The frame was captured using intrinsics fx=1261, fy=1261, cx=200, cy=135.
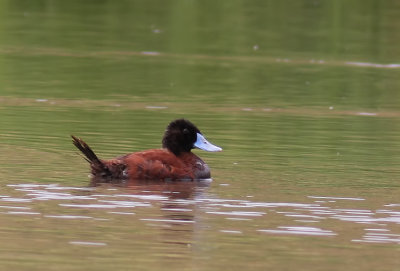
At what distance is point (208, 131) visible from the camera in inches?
590

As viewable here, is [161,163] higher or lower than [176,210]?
higher

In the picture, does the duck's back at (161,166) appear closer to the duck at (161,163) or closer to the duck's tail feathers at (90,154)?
the duck at (161,163)

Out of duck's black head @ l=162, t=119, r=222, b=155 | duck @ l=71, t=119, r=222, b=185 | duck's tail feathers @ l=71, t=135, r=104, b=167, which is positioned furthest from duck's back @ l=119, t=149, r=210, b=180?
duck's tail feathers @ l=71, t=135, r=104, b=167

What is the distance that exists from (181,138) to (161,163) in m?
0.60

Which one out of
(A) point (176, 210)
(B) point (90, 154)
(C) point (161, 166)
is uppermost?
(B) point (90, 154)

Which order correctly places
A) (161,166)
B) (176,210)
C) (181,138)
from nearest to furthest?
(176,210) < (161,166) < (181,138)

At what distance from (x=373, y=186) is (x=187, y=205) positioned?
202 cm

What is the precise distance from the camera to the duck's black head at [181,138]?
12.1 m

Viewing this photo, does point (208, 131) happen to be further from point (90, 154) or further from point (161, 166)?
point (90, 154)

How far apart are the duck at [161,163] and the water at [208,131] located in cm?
18

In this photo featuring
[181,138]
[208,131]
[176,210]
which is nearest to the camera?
[176,210]

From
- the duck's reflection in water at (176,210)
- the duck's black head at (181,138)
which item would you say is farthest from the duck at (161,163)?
the duck's reflection in water at (176,210)

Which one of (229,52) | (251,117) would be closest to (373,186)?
(251,117)

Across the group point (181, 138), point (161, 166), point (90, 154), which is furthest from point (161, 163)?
point (90, 154)
